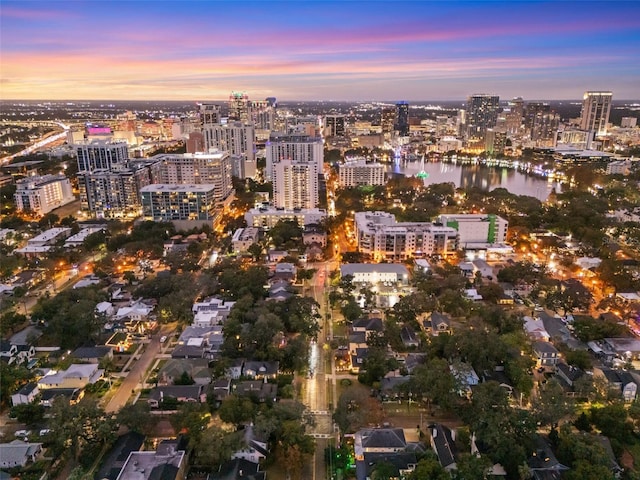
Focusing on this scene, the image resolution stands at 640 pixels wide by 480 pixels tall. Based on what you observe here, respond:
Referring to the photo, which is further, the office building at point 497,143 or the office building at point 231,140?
the office building at point 497,143

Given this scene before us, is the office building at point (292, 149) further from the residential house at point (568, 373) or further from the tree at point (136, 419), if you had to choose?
the tree at point (136, 419)

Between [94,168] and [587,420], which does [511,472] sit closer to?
[587,420]

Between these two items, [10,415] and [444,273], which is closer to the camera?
[10,415]

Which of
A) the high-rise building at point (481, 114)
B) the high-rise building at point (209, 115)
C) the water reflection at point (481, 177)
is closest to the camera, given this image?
the water reflection at point (481, 177)

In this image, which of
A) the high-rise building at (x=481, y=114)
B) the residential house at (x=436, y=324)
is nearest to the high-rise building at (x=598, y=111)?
the high-rise building at (x=481, y=114)

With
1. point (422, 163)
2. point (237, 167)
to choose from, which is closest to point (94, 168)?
point (237, 167)

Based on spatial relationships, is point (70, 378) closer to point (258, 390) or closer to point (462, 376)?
point (258, 390)

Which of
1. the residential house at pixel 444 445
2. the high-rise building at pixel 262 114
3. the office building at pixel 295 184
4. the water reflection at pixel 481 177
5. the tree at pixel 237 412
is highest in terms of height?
the high-rise building at pixel 262 114

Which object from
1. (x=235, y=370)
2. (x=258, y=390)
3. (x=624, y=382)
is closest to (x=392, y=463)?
(x=258, y=390)
